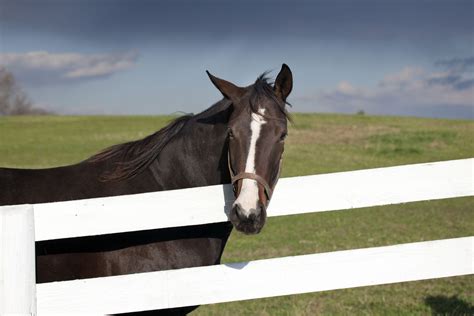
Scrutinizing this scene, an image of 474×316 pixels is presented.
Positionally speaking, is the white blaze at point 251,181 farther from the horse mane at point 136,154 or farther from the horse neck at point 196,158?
the horse mane at point 136,154

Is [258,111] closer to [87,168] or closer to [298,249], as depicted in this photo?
[87,168]

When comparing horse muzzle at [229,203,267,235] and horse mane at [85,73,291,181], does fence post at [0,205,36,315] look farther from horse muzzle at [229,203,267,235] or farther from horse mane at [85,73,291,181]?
horse muzzle at [229,203,267,235]

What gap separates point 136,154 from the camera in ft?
14.8

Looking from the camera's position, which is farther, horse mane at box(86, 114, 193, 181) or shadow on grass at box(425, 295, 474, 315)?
shadow on grass at box(425, 295, 474, 315)

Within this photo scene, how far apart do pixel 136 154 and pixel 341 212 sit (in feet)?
39.5

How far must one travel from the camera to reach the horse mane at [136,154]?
439 cm

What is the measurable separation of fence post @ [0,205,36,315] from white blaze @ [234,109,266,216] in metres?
1.32

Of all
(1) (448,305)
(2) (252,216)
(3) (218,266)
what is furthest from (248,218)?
(1) (448,305)

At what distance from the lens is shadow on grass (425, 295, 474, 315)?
6867 mm

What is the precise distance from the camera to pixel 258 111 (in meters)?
3.87

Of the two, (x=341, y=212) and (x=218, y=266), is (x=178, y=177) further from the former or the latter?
(x=341, y=212)

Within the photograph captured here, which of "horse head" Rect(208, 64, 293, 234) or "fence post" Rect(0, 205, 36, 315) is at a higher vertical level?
"horse head" Rect(208, 64, 293, 234)

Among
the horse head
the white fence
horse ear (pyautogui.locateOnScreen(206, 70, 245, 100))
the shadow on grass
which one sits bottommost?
the shadow on grass

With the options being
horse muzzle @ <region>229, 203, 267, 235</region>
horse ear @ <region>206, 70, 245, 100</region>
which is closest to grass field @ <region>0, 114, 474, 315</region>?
horse ear @ <region>206, 70, 245, 100</region>
